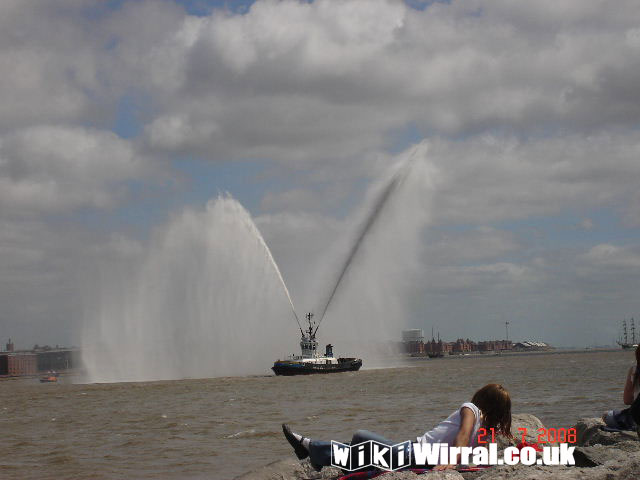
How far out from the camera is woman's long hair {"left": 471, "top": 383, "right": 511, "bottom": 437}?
8.70 m

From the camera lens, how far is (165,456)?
20.6 meters

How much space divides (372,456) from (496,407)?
183 centimetres

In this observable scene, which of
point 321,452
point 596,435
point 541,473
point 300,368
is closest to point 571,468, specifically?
point 541,473

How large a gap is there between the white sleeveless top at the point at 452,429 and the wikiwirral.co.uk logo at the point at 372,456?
1.82 feet

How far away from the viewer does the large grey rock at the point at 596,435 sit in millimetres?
12766

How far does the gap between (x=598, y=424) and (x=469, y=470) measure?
600 cm

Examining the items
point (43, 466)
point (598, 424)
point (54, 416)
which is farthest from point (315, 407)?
point (598, 424)

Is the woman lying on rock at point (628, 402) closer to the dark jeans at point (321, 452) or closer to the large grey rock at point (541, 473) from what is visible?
the large grey rock at point (541, 473)

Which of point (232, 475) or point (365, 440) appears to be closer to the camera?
point (365, 440)

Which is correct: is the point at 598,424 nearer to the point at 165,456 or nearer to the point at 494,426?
the point at 494,426

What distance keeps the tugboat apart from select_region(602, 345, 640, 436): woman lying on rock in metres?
65.0

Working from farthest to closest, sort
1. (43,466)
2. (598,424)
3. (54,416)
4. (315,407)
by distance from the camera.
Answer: (54,416), (315,407), (43,466), (598,424)

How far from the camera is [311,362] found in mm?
76688

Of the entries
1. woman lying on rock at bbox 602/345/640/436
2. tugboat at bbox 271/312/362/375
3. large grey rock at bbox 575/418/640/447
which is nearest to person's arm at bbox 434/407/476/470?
woman lying on rock at bbox 602/345/640/436
